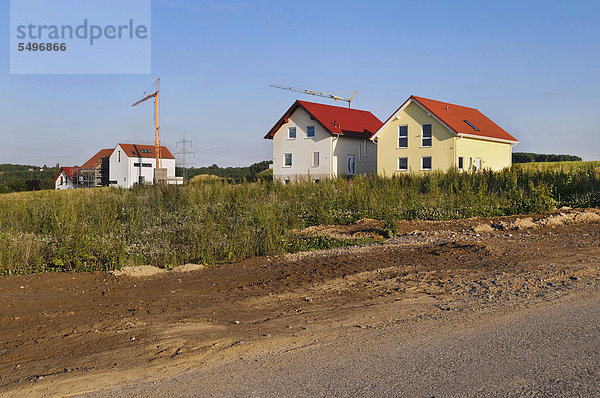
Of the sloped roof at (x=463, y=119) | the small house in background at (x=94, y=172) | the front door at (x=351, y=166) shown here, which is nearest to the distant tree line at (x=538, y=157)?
the sloped roof at (x=463, y=119)

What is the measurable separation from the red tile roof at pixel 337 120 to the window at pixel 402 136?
230 inches

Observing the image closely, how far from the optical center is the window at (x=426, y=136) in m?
41.8

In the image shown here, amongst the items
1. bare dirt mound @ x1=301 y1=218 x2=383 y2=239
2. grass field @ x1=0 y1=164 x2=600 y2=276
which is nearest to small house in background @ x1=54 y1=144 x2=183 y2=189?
grass field @ x1=0 y1=164 x2=600 y2=276

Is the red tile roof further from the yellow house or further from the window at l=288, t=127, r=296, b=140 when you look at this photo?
the yellow house

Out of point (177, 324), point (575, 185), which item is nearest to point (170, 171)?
point (575, 185)

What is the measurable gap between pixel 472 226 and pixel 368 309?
9.03 m

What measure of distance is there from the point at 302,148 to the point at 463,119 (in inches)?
550

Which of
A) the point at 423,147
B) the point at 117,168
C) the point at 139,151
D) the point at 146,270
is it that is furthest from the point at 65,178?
the point at 146,270

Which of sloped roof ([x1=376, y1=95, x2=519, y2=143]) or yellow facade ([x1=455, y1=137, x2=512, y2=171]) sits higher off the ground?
sloped roof ([x1=376, y1=95, x2=519, y2=143])

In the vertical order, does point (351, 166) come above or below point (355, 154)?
below

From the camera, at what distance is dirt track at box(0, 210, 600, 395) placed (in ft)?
18.6

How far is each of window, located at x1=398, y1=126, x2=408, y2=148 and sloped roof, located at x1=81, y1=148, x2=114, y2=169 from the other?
53109 millimetres

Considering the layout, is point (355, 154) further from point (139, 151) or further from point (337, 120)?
point (139, 151)

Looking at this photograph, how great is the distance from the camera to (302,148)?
4916cm
